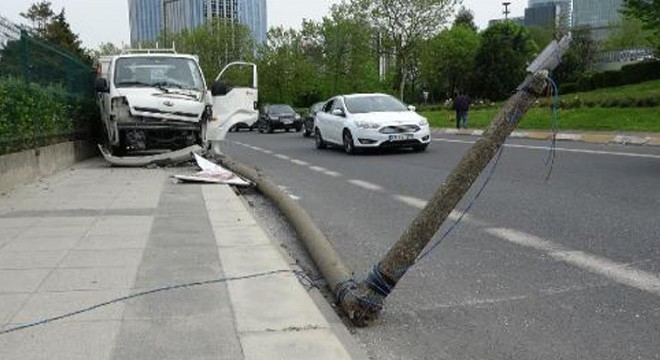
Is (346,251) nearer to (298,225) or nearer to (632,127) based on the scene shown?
(298,225)

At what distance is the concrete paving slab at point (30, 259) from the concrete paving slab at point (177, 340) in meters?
1.75

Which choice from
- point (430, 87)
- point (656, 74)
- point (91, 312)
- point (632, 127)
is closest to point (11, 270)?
point (91, 312)

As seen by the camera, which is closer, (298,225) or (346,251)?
(346,251)

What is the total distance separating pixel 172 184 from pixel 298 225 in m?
4.46

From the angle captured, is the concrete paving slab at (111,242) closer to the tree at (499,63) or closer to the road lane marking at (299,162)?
the road lane marking at (299,162)

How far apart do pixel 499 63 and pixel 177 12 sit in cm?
3115

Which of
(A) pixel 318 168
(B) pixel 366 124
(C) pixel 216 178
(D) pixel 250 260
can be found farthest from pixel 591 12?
(D) pixel 250 260

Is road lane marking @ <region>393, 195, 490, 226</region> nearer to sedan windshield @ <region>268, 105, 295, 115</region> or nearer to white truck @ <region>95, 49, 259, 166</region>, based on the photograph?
white truck @ <region>95, 49, 259, 166</region>

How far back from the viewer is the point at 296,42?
6962cm

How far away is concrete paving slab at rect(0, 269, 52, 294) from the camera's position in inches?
204

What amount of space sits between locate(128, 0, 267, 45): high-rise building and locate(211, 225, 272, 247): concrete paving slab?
45.3 m

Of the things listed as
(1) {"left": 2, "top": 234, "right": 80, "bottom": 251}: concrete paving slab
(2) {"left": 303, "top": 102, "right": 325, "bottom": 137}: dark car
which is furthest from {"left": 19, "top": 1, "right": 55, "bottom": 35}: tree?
(1) {"left": 2, "top": 234, "right": 80, "bottom": 251}: concrete paving slab

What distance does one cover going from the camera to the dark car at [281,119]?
135ft

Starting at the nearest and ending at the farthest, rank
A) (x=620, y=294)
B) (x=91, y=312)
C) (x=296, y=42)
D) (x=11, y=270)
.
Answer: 1. (x=91, y=312)
2. (x=620, y=294)
3. (x=11, y=270)
4. (x=296, y=42)
